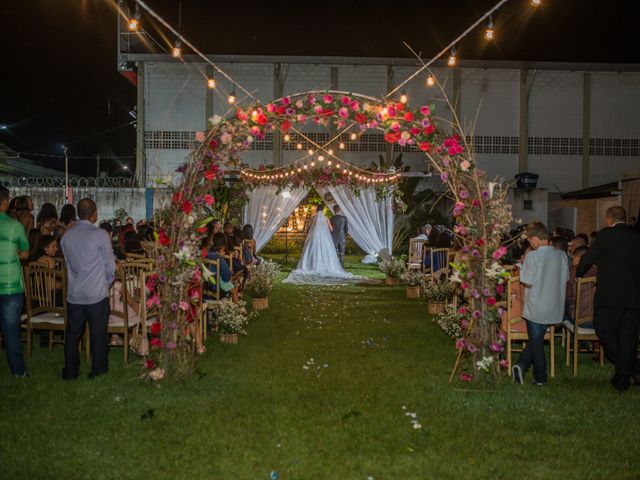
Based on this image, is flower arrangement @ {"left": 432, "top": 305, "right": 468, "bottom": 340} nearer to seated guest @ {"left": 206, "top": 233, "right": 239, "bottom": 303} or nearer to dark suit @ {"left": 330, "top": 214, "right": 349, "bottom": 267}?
seated guest @ {"left": 206, "top": 233, "right": 239, "bottom": 303}

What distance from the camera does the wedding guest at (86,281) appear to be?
6051 mm

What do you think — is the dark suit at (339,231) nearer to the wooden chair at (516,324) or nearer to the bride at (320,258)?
the bride at (320,258)

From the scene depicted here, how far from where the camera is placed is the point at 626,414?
17.5 feet

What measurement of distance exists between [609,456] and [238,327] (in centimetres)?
477

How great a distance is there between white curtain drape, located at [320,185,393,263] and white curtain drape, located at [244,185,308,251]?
982 mm

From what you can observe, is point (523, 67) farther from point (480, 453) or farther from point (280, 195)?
point (480, 453)

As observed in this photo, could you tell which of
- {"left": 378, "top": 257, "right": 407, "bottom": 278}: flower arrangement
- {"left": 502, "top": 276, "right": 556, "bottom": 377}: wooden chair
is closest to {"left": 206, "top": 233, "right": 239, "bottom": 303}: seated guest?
{"left": 502, "top": 276, "right": 556, "bottom": 377}: wooden chair

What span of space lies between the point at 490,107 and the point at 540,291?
2016 cm

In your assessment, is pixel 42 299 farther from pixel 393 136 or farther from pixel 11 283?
pixel 393 136

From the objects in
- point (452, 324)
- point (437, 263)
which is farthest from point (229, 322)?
point (437, 263)

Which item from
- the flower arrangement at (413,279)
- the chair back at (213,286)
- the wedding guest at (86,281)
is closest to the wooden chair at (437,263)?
the flower arrangement at (413,279)

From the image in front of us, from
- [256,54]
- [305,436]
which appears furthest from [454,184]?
[256,54]

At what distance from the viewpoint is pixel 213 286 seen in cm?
880

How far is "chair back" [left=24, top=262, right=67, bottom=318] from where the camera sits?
264 inches
